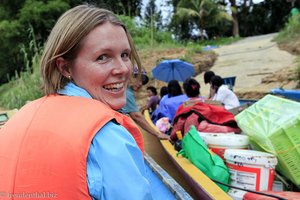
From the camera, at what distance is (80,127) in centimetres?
98

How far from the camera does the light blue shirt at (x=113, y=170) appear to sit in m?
0.94

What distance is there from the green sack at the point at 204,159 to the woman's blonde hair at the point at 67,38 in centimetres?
168

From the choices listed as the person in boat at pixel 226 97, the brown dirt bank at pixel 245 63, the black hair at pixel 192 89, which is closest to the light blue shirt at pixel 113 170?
the black hair at pixel 192 89

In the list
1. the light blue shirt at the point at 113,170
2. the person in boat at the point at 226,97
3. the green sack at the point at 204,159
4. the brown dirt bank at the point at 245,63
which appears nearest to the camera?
the light blue shirt at the point at 113,170

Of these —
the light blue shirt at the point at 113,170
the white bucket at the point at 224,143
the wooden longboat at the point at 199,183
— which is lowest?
the wooden longboat at the point at 199,183

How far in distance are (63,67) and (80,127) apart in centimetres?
28

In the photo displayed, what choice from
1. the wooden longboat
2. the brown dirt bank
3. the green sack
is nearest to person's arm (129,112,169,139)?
the wooden longboat

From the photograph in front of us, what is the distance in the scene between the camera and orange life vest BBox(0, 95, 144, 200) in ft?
3.11

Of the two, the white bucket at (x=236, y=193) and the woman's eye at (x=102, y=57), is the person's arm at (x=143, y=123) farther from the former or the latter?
the woman's eye at (x=102, y=57)

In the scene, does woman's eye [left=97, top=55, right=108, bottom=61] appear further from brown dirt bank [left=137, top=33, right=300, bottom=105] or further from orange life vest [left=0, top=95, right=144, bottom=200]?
brown dirt bank [left=137, top=33, right=300, bottom=105]

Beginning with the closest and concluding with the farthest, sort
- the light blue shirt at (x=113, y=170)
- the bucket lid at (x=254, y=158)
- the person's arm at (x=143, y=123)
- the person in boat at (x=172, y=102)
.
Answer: the light blue shirt at (x=113, y=170) → the bucket lid at (x=254, y=158) → the person's arm at (x=143, y=123) → the person in boat at (x=172, y=102)

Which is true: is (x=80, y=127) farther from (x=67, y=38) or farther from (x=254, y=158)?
(x=254, y=158)

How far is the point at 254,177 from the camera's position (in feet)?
7.73

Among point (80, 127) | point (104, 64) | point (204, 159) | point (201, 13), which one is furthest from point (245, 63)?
point (80, 127)
